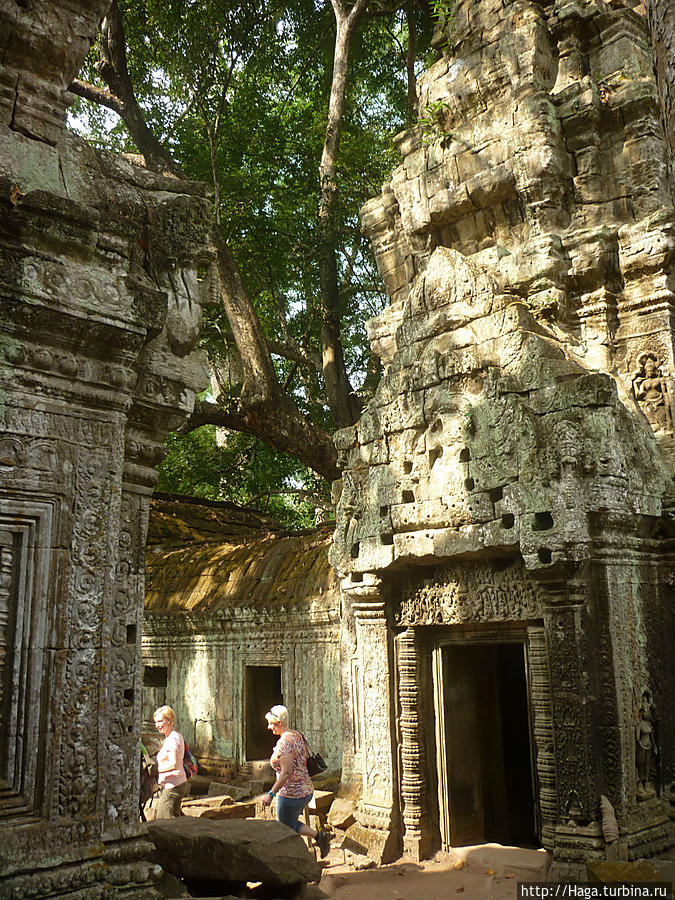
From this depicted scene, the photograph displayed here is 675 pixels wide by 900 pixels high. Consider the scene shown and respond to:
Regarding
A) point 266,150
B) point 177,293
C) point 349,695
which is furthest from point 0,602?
point 266,150

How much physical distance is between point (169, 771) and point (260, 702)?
9.70 feet

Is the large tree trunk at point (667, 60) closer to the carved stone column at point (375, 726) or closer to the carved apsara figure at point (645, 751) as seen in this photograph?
the carved apsara figure at point (645, 751)

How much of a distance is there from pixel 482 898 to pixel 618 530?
9.78 feet

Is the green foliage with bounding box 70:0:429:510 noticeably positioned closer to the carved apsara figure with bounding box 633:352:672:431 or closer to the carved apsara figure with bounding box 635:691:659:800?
the carved apsara figure with bounding box 633:352:672:431

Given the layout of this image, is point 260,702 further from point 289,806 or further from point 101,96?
point 101,96

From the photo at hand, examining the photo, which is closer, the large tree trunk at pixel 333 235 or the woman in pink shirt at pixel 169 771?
the woman in pink shirt at pixel 169 771

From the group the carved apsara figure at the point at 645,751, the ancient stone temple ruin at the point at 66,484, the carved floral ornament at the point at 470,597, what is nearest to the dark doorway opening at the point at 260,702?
the carved floral ornament at the point at 470,597

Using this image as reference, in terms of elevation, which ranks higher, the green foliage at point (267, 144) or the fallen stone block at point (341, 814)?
the green foliage at point (267, 144)

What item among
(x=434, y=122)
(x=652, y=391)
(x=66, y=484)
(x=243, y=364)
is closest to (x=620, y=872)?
(x=66, y=484)

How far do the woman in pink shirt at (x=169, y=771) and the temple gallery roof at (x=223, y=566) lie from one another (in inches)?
91.1

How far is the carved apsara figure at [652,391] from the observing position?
23.8 ft

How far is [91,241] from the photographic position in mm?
3541

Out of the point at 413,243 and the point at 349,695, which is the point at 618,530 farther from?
the point at 413,243

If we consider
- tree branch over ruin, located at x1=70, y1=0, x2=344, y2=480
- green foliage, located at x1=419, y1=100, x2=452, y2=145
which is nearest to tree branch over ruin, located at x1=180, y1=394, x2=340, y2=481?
tree branch over ruin, located at x1=70, y1=0, x2=344, y2=480
